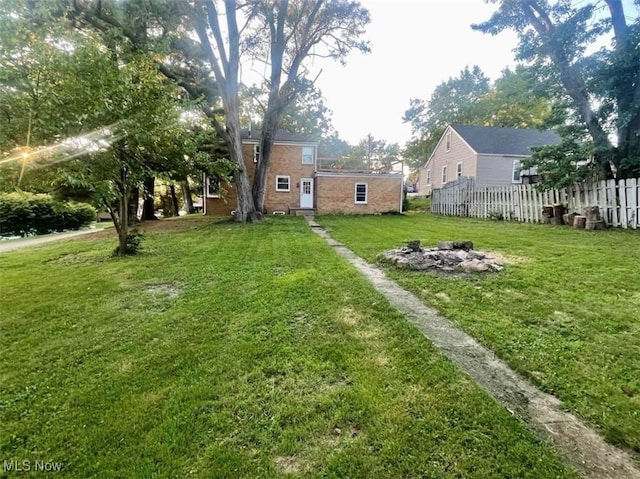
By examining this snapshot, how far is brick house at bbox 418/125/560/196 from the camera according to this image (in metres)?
23.1

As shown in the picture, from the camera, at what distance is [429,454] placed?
6.36ft

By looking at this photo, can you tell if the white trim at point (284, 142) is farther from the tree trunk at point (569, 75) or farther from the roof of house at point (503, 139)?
the tree trunk at point (569, 75)

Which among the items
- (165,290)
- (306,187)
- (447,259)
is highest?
(306,187)

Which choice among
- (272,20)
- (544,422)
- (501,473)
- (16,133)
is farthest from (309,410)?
(272,20)

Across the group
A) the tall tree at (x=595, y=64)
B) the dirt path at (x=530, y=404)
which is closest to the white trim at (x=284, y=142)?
the tall tree at (x=595, y=64)

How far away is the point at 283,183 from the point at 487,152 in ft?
45.4

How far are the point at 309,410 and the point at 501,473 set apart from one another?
3.82ft

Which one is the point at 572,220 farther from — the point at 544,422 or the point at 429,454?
the point at 429,454

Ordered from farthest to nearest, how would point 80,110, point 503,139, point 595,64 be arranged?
point 503,139, point 595,64, point 80,110

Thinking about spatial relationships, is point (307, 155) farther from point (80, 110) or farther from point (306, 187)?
point (80, 110)

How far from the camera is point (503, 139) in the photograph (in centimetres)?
2458

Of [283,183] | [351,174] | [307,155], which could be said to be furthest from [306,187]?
[351,174]

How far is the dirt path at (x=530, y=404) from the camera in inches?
74.2

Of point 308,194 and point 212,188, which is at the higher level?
point 212,188
